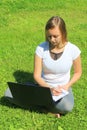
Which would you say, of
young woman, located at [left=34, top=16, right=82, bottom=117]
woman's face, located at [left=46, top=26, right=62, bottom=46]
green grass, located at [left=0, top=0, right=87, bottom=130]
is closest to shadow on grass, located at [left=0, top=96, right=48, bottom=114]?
green grass, located at [left=0, top=0, right=87, bottom=130]

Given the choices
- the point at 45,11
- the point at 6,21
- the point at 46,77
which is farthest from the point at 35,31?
the point at 46,77

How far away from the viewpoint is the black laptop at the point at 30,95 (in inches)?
227

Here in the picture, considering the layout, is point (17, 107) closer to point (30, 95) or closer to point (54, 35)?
point (30, 95)

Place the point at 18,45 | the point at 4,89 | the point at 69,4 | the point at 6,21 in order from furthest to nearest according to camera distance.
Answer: the point at 69,4 < the point at 6,21 < the point at 18,45 < the point at 4,89

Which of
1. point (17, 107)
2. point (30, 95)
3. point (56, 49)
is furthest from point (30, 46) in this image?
point (30, 95)

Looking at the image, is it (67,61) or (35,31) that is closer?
(67,61)

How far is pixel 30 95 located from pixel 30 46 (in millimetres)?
3296

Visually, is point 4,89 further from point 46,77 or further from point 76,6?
point 76,6

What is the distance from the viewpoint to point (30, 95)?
5934 millimetres

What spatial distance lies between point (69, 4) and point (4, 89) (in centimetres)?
636

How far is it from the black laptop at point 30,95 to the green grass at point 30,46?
0.19 metres

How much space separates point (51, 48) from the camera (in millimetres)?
6148

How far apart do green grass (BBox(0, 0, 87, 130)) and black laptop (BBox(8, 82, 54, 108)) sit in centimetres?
19

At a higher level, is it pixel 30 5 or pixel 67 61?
pixel 67 61
